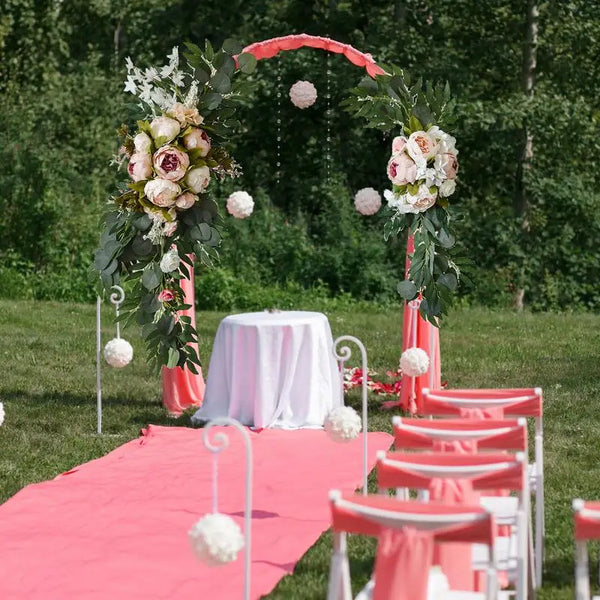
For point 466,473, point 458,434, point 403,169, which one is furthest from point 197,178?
point 466,473

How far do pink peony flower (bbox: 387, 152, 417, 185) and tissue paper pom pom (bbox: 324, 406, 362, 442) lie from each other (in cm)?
201

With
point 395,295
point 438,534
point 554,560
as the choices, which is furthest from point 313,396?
point 395,295

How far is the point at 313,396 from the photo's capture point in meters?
9.98

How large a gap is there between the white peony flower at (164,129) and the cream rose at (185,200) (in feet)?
1.12

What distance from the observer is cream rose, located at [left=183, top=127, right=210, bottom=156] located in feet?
25.3

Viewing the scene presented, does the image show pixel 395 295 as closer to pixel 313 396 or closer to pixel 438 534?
pixel 313 396

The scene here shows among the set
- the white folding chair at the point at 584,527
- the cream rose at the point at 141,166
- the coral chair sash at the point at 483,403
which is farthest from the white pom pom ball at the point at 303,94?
the white folding chair at the point at 584,527

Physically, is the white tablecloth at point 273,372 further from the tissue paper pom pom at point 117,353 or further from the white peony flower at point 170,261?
the white peony flower at point 170,261

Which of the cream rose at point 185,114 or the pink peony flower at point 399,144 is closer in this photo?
the cream rose at point 185,114

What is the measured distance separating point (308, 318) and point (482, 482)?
5.26m

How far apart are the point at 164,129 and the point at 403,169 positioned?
4.99 feet

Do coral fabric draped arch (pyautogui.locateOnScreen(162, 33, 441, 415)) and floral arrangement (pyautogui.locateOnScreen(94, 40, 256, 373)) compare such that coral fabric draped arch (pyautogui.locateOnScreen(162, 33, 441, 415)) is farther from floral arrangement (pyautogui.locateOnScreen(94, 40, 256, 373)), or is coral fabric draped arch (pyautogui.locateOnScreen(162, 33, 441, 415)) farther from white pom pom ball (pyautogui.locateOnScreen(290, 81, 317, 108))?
floral arrangement (pyautogui.locateOnScreen(94, 40, 256, 373))

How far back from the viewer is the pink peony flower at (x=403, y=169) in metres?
8.02

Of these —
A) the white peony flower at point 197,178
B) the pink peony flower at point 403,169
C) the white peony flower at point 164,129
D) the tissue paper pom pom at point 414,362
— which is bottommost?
the tissue paper pom pom at point 414,362
